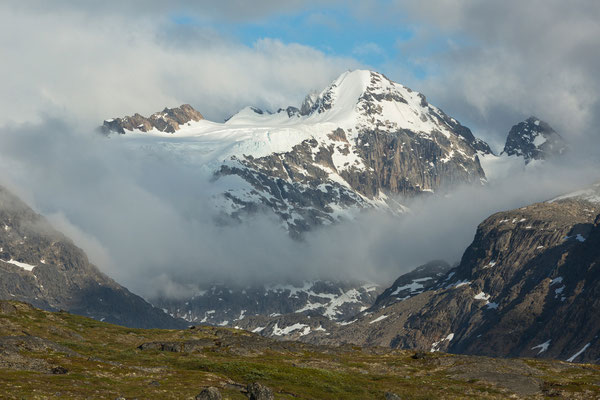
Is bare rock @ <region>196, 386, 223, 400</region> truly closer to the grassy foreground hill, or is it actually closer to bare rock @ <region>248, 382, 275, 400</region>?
the grassy foreground hill

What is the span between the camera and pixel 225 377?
328 ft

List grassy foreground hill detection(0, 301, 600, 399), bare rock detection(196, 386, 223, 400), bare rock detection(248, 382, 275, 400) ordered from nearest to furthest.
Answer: bare rock detection(196, 386, 223, 400), grassy foreground hill detection(0, 301, 600, 399), bare rock detection(248, 382, 275, 400)

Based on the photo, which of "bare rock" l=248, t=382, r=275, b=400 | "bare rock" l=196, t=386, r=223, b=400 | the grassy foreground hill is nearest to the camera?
"bare rock" l=196, t=386, r=223, b=400

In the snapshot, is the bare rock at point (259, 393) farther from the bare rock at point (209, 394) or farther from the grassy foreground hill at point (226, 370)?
the bare rock at point (209, 394)

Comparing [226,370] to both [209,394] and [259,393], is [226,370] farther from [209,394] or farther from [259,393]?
[209,394]

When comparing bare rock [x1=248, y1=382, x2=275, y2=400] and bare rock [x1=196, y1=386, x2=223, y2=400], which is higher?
bare rock [x1=196, y1=386, x2=223, y2=400]

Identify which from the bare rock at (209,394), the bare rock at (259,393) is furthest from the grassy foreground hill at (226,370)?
the bare rock at (209,394)

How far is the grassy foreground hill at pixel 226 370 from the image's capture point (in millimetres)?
85438

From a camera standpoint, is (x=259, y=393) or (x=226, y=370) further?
(x=226, y=370)

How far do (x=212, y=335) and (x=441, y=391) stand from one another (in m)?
81.0

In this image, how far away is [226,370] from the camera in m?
107

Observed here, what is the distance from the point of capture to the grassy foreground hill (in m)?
85.4

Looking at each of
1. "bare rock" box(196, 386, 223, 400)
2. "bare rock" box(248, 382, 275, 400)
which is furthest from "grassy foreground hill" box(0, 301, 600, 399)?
"bare rock" box(196, 386, 223, 400)

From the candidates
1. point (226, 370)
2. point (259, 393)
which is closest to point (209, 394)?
point (259, 393)
